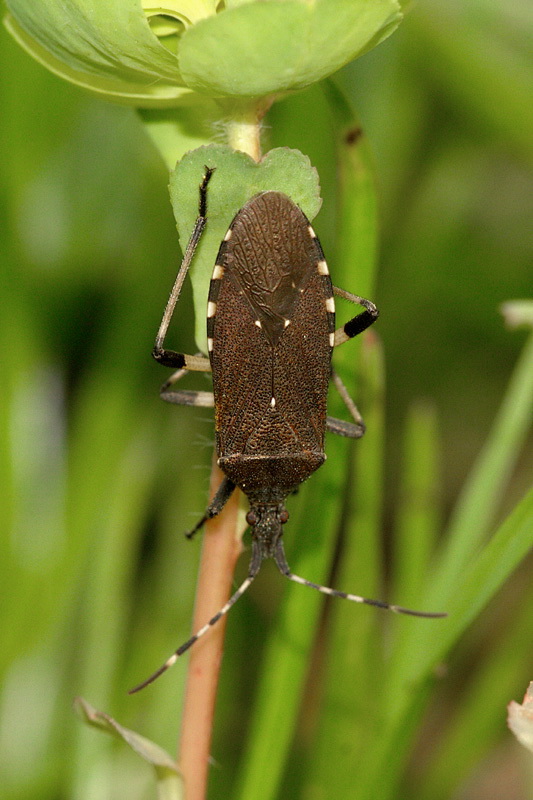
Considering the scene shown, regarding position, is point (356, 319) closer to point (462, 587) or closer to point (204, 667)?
point (462, 587)

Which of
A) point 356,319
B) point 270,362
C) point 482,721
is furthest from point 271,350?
point 482,721

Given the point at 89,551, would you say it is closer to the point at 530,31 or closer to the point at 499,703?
the point at 499,703

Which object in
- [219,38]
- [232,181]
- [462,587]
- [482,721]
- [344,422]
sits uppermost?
[219,38]

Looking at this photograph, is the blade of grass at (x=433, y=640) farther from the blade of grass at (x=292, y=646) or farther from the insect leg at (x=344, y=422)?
the insect leg at (x=344, y=422)

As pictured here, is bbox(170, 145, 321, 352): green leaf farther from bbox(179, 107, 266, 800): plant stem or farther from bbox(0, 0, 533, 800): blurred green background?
bbox(0, 0, 533, 800): blurred green background

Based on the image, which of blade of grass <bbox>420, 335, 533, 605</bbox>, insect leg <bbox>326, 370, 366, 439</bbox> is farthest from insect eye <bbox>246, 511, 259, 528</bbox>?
blade of grass <bbox>420, 335, 533, 605</bbox>

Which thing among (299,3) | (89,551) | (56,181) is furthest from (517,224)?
(299,3)
